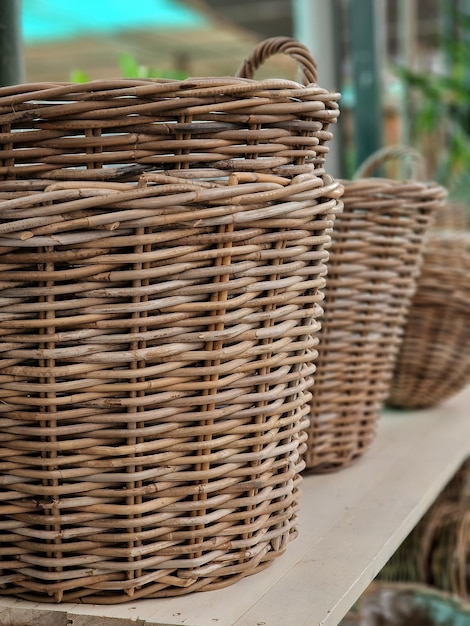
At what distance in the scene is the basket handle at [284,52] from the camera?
0.79 metres

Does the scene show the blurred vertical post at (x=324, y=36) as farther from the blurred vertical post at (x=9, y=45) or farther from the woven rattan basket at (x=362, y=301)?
the blurred vertical post at (x=9, y=45)

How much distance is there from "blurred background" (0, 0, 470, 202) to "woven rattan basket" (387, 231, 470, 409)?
0.50 metres

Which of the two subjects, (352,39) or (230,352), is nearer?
(230,352)

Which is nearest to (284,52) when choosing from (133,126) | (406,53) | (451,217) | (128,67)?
(133,126)

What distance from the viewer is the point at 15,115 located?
59cm

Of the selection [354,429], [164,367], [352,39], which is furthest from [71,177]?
[352,39]

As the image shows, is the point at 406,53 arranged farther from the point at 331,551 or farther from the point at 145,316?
the point at 145,316

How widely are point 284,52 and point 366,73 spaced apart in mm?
1495

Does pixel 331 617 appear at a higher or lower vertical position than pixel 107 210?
lower

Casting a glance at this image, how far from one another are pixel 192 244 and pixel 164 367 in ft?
0.30

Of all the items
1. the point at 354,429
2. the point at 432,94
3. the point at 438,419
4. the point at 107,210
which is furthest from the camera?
the point at 432,94

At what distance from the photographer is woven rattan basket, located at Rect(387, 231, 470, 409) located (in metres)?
1.30

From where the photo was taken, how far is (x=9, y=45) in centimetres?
92

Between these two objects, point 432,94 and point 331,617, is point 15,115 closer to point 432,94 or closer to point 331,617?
point 331,617
